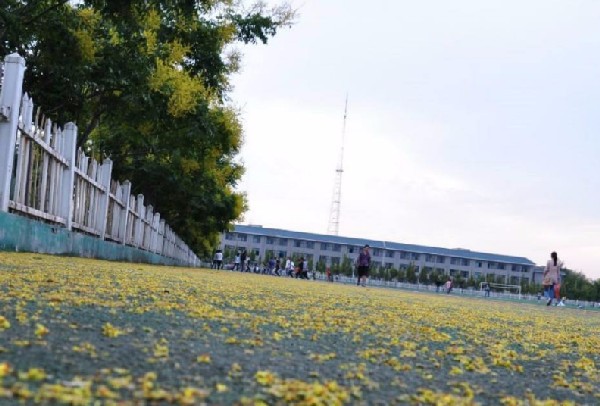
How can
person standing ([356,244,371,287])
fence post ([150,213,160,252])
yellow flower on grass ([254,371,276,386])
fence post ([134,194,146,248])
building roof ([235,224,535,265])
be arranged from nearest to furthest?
yellow flower on grass ([254,371,276,386]) < fence post ([134,194,146,248]) < fence post ([150,213,160,252]) < person standing ([356,244,371,287]) < building roof ([235,224,535,265])

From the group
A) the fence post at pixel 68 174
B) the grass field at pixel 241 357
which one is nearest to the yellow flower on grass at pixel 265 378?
the grass field at pixel 241 357

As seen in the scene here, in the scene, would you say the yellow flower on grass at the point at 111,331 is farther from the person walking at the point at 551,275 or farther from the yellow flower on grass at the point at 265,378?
the person walking at the point at 551,275

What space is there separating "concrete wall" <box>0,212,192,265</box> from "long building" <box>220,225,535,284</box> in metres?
99.6

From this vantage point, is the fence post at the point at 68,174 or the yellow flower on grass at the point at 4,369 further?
the fence post at the point at 68,174

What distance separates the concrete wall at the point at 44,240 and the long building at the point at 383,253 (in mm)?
99551

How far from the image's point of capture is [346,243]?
370ft

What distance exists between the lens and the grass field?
1440 mm

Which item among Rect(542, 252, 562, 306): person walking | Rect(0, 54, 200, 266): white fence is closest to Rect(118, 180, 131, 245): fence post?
Rect(0, 54, 200, 266): white fence

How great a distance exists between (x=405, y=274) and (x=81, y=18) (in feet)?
295

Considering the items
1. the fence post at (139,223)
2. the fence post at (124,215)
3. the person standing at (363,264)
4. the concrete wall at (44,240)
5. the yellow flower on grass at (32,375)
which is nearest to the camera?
the yellow flower on grass at (32,375)

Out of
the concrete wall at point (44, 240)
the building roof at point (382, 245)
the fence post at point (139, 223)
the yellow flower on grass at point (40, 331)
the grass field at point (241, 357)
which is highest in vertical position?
the building roof at point (382, 245)

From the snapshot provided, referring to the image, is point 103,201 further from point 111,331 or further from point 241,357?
point 241,357

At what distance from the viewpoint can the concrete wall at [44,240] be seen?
6.85 m

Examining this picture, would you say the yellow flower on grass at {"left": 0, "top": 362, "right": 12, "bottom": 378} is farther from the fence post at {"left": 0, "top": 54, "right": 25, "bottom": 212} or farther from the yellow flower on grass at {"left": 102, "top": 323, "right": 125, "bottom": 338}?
the fence post at {"left": 0, "top": 54, "right": 25, "bottom": 212}
